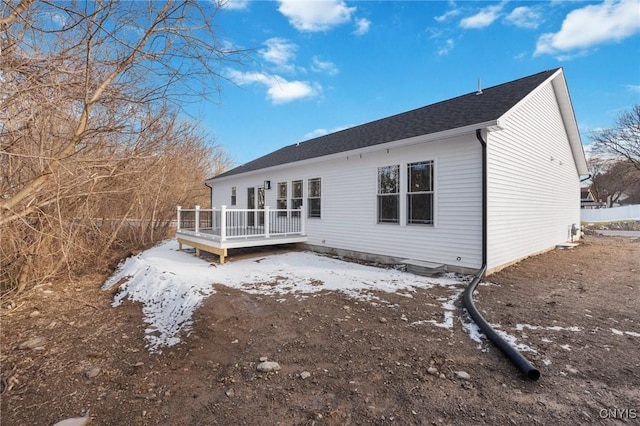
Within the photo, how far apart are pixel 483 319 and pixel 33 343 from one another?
545 centimetres

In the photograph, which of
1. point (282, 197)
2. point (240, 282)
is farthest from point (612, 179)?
point (240, 282)

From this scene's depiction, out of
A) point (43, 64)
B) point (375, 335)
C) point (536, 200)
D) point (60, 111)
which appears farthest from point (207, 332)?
point (536, 200)

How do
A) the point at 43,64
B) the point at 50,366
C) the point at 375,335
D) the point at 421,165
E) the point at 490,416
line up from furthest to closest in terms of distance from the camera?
the point at 421,165 → the point at 375,335 → the point at 50,366 → the point at 43,64 → the point at 490,416

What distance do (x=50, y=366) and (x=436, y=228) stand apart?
6396mm

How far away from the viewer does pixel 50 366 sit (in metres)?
3.09

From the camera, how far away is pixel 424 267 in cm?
626

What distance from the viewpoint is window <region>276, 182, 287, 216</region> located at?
33.8ft

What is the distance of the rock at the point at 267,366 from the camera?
270 cm

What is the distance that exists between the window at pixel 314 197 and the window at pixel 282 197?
1137 mm

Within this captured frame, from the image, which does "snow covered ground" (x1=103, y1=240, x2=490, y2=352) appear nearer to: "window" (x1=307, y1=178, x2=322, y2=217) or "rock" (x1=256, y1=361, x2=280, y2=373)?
"rock" (x1=256, y1=361, x2=280, y2=373)

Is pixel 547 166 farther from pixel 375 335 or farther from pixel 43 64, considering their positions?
pixel 43 64

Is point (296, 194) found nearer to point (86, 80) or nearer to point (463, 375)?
point (86, 80)

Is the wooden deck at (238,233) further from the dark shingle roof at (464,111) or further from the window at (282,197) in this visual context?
the dark shingle roof at (464,111)

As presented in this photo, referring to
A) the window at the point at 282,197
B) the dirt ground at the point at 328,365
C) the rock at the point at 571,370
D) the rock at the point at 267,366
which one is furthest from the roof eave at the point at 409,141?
the rock at the point at 267,366
